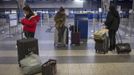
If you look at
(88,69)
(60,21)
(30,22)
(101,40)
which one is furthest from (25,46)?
(60,21)

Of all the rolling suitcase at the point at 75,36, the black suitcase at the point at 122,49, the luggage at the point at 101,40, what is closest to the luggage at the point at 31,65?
the luggage at the point at 101,40

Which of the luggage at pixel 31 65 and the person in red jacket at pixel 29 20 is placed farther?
the person in red jacket at pixel 29 20

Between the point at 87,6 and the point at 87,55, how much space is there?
21.9m

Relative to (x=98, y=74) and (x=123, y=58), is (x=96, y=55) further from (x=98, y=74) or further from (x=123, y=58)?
(x=98, y=74)

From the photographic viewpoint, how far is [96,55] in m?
8.83

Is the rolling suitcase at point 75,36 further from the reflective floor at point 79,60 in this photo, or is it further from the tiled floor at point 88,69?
the tiled floor at point 88,69

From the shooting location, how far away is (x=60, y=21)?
10234mm

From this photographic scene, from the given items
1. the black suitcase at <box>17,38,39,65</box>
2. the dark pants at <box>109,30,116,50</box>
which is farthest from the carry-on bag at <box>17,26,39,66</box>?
the dark pants at <box>109,30,116,50</box>

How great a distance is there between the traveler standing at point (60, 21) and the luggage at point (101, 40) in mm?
1782

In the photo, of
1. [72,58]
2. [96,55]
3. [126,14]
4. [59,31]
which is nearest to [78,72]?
[72,58]

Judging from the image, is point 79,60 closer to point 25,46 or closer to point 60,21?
point 25,46

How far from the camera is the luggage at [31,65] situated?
21.6ft

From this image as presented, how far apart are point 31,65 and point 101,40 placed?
321 cm

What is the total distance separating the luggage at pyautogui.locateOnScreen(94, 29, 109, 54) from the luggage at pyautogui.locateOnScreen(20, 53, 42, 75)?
9.47 feet
